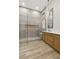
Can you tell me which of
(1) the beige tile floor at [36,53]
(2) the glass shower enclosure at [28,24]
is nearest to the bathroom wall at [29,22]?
(2) the glass shower enclosure at [28,24]

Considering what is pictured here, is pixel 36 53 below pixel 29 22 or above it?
below

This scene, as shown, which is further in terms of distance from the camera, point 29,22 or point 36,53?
point 29,22

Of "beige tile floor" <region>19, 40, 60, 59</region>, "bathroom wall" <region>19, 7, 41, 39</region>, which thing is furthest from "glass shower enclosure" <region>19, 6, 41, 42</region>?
"beige tile floor" <region>19, 40, 60, 59</region>

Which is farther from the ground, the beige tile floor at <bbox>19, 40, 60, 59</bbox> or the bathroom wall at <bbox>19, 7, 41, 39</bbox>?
the bathroom wall at <bbox>19, 7, 41, 39</bbox>

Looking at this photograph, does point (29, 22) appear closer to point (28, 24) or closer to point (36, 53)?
point (28, 24)

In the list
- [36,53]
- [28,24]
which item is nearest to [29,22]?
[28,24]

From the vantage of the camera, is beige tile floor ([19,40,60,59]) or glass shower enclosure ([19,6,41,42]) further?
glass shower enclosure ([19,6,41,42])

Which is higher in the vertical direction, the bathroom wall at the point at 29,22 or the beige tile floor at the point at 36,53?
the bathroom wall at the point at 29,22

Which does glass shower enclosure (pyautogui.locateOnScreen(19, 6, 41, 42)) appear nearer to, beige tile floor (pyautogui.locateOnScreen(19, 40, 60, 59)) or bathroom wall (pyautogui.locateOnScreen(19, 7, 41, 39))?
bathroom wall (pyautogui.locateOnScreen(19, 7, 41, 39))

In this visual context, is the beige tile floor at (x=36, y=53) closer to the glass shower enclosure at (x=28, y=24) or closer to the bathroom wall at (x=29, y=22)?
the glass shower enclosure at (x=28, y=24)
